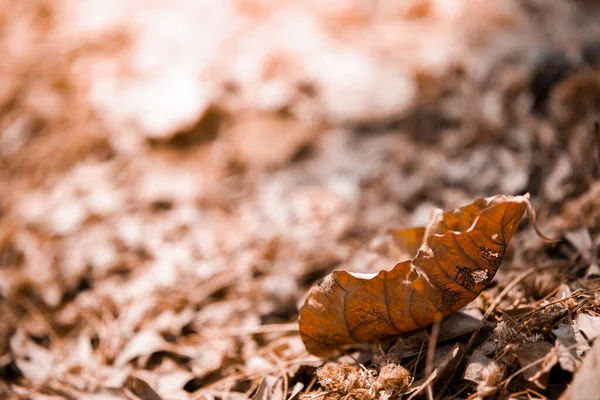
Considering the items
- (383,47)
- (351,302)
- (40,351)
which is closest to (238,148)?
(383,47)

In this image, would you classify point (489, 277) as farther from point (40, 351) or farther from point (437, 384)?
point (40, 351)

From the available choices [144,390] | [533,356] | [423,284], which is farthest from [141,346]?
[533,356]

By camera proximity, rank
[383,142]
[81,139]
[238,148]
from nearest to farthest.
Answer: [383,142] < [238,148] < [81,139]

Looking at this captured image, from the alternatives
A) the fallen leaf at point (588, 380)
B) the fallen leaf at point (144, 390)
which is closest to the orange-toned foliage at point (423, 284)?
the fallen leaf at point (588, 380)

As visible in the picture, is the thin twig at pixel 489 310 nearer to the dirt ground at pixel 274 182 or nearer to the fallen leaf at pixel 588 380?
the dirt ground at pixel 274 182

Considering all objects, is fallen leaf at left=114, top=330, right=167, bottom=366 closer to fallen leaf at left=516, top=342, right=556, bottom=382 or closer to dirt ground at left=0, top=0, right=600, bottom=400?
dirt ground at left=0, top=0, right=600, bottom=400

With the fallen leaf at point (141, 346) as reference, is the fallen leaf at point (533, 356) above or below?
above
